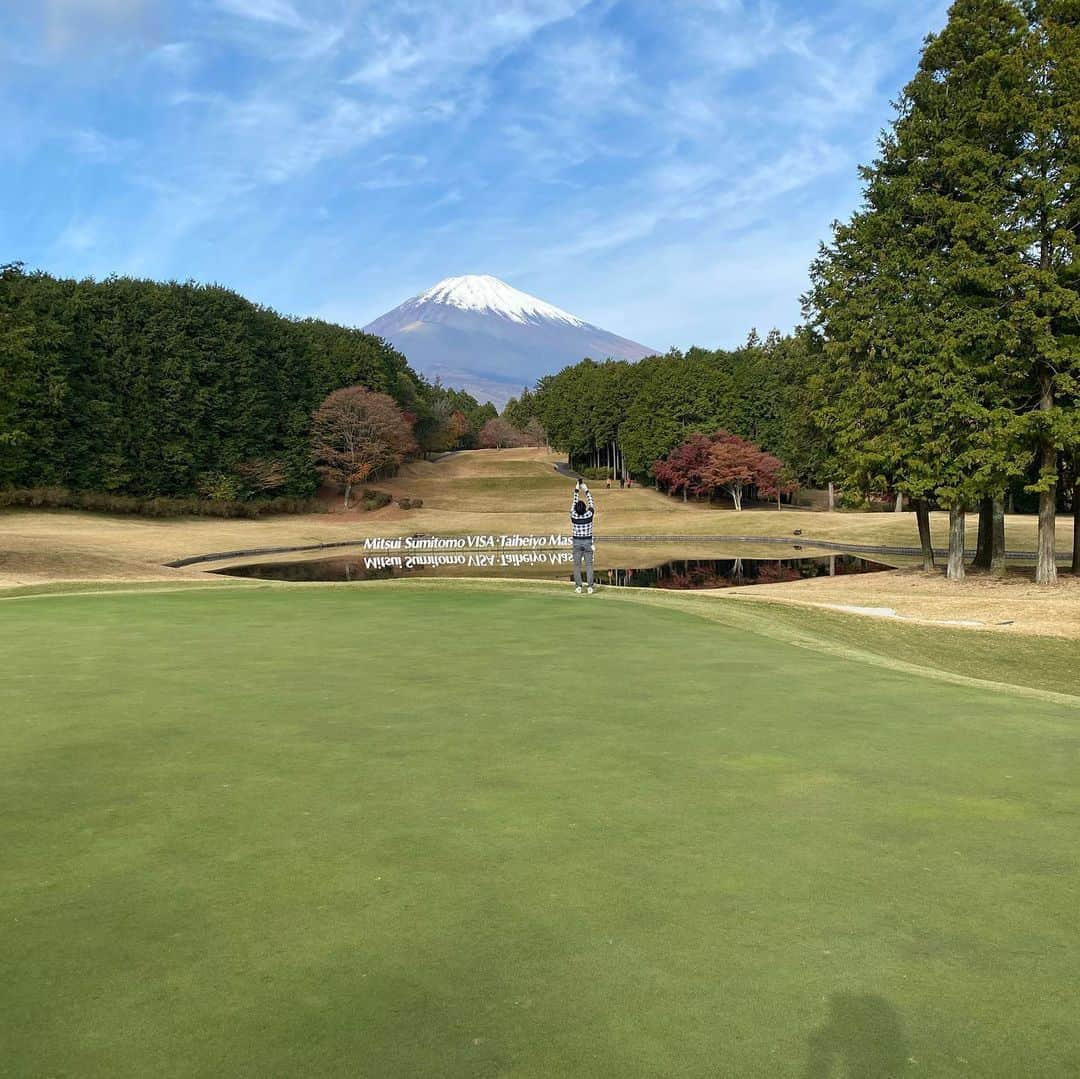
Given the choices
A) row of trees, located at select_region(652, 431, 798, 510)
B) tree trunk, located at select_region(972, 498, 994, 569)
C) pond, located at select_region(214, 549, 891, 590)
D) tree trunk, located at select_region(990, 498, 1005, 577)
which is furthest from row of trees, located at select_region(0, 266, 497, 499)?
tree trunk, located at select_region(990, 498, 1005, 577)

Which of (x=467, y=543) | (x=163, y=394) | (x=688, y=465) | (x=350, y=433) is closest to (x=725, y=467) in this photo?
(x=688, y=465)

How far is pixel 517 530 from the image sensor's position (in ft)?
194

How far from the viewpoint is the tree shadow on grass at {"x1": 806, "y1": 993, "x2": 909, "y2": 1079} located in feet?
9.16

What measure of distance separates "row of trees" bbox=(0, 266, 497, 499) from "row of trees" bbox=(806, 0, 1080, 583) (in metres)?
46.0

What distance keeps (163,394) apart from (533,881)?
6541 cm

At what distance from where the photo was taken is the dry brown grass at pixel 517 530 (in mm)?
23589

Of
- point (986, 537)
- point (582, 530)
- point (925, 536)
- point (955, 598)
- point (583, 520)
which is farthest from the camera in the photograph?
point (925, 536)

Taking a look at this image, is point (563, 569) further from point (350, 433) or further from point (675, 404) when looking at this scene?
point (675, 404)

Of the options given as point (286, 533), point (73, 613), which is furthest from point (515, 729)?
point (286, 533)

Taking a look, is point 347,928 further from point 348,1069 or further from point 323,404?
point 323,404

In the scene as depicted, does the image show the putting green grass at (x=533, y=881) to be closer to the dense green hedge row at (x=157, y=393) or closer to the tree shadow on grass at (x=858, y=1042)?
the tree shadow on grass at (x=858, y=1042)

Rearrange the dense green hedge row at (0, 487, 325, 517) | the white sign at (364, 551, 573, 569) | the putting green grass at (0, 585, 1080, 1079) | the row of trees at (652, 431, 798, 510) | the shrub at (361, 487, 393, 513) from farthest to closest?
the row of trees at (652, 431, 798, 510)
the shrub at (361, 487, 393, 513)
the dense green hedge row at (0, 487, 325, 517)
the white sign at (364, 551, 573, 569)
the putting green grass at (0, 585, 1080, 1079)

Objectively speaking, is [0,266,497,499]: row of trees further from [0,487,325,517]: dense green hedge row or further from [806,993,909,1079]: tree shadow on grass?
[806,993,909,1079]: tree shadow on grass

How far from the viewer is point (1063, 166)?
2244 centimetres
